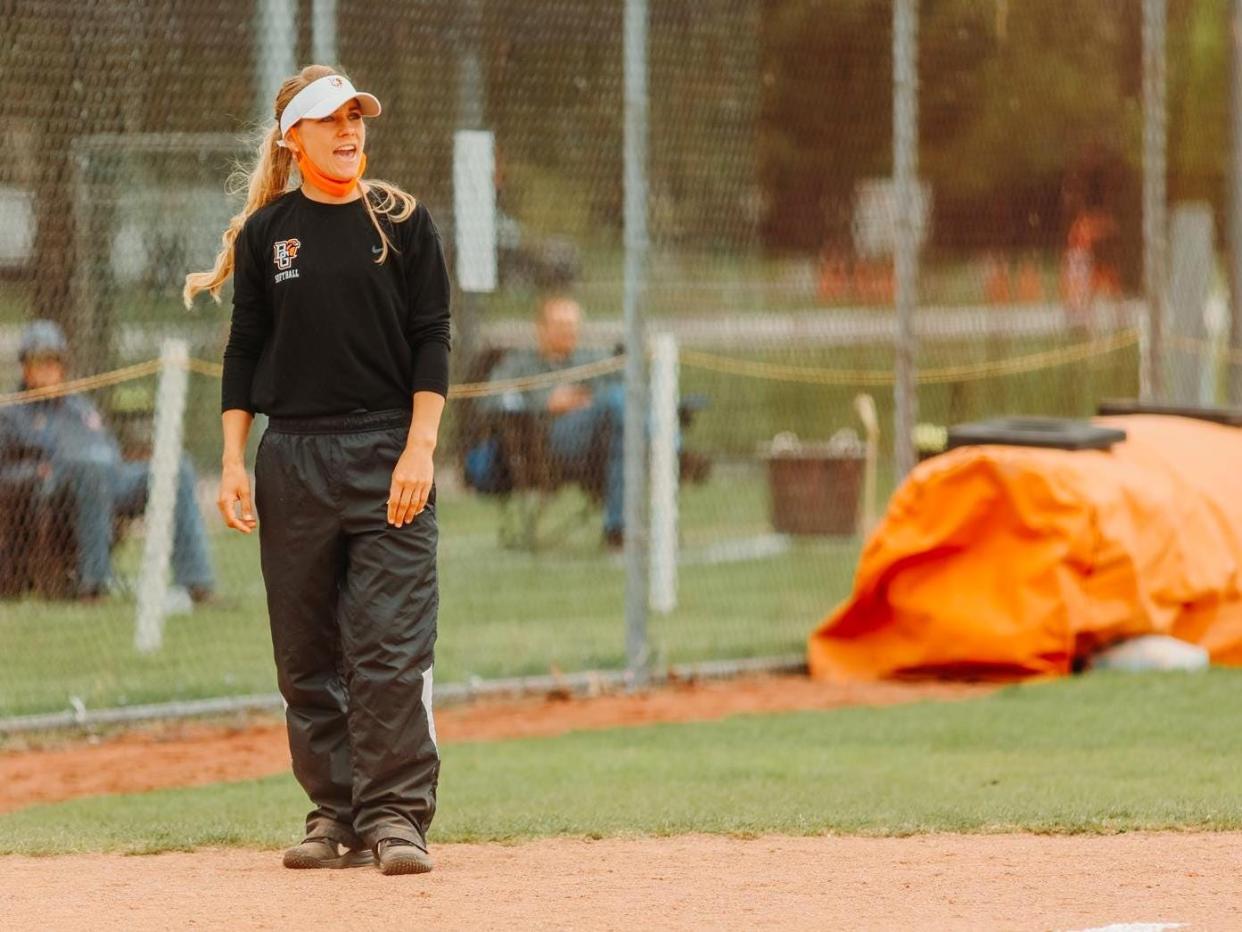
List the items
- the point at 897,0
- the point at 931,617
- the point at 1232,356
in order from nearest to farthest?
1. the point at 931,617
2. the point at 897,0
3. the point at 1232,356

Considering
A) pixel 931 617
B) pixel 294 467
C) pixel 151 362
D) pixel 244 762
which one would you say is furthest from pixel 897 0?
pixel 294 467

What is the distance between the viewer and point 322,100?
18.5ft

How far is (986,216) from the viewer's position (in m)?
11.6

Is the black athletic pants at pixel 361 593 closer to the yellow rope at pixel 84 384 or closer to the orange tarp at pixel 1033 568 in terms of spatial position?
the yellow rope at pixel 84 384

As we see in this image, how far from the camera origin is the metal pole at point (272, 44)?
8.76 m

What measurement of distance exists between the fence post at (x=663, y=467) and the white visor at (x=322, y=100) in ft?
17.6

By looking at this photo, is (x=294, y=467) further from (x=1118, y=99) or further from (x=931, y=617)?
(x=1118, y=99)

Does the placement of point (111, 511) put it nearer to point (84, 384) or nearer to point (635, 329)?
point (84, 384)

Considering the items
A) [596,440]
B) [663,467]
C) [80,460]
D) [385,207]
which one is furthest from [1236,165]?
[385,207]

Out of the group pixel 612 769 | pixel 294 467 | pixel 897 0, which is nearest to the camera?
pixel 294 467

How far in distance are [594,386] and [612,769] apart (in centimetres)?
436

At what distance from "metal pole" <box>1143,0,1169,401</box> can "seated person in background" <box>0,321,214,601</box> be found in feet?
17.2

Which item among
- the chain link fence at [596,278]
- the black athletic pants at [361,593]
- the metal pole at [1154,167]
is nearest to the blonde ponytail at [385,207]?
the black athletic pants at [361,593]

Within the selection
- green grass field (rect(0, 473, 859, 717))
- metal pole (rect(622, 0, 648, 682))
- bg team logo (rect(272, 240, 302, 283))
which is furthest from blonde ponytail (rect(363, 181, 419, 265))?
metal pole (rect(622, 0, 648, 682))
